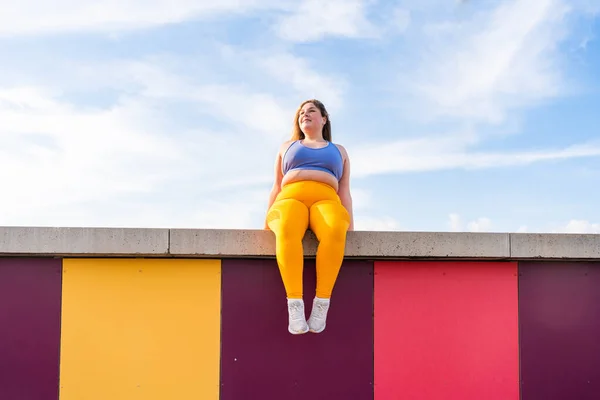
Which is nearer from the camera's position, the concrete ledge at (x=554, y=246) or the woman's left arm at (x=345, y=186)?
the concrete ledge at (x=554, y=246)

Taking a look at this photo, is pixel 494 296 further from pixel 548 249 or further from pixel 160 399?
pixel 160 399

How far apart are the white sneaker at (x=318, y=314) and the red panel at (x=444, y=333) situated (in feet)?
1.30

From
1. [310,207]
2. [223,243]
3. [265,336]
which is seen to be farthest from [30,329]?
[310,207]

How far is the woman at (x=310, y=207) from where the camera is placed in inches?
112

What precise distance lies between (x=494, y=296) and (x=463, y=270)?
0.71 feet

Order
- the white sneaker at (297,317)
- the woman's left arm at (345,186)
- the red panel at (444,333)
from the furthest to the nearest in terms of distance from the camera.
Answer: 1. the woman's left arm at (345,186)
2. the red panel at (444,333)
3. the white sneaker at (297,317)

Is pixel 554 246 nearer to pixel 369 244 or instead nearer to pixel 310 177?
pixel 369 244

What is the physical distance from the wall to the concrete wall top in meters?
0.01

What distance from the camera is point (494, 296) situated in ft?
10.5

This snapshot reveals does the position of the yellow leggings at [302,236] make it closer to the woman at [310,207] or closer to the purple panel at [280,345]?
the woman at [310,207]

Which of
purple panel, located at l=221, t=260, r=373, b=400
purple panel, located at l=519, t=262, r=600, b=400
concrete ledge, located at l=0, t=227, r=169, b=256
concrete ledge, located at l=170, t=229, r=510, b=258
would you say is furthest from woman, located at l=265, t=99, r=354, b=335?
purple panel, located at l=519, t=262, r=600, b=400

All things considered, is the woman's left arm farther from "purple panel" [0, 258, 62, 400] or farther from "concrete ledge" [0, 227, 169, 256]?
"purple panel" [0, 258, 62, 400]

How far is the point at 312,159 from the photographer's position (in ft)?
10.6

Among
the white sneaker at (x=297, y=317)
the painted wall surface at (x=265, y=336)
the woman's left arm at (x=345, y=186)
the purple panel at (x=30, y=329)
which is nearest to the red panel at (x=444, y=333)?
the painted wall surface at (x=265, y=336)
